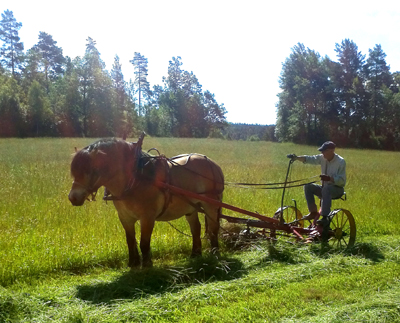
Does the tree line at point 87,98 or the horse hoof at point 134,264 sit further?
the tree line at point 87,98

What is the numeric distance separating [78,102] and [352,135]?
32.8m

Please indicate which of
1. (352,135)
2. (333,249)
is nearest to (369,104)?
(352,135)

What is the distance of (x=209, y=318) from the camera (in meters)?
3.45

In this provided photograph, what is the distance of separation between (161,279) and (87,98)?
31713 millimetres

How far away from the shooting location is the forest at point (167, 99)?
34438mm

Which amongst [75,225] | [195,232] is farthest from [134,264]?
[75,225]

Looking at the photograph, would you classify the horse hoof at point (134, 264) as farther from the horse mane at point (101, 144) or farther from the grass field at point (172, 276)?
the horse mane at point (101, 144)

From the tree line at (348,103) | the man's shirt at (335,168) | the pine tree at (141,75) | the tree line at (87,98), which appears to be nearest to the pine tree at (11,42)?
the tree line at (87,98)

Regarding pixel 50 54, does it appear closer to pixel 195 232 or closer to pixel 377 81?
pixel 377 81

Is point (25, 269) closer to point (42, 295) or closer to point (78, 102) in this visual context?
point (42, 295)

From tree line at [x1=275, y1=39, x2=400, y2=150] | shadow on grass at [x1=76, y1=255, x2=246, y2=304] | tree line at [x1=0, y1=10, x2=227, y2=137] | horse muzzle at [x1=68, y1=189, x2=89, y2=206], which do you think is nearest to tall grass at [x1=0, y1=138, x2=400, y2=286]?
shadow on grass at [x1=76, y1=255, x2=246, y2=304]

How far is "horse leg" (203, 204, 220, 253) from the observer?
6.04 metres

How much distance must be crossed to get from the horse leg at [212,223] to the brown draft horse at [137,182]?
4 cm

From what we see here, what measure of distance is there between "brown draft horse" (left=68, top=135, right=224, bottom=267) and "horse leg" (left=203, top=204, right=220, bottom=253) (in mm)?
36
